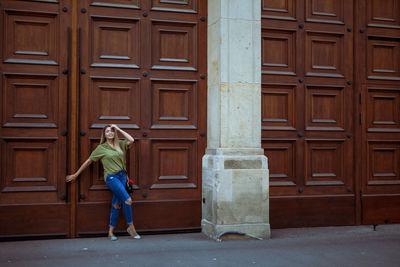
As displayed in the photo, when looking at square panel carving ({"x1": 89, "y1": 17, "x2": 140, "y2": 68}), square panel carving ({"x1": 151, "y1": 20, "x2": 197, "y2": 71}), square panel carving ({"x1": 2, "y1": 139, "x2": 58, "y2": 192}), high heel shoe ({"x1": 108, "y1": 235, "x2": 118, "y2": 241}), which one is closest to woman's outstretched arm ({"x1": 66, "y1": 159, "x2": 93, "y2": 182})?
square panel carving ({"x1": 2, "y1": 139, "x2": 58, "y2": 192})

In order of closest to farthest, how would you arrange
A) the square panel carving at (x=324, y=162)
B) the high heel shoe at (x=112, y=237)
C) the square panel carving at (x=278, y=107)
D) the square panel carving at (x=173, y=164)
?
the high heel shoe at (x=112, y=237), the square panel carving at (x=173, y=164), the square panel carving at (x=278, y=107), the square panel carving at (x=324, y=162)

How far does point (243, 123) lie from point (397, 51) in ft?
10.9

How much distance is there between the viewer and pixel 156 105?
7828 mm

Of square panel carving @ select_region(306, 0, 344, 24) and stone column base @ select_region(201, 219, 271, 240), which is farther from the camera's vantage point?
square panel carving @ select_region(306, 0, 344, 24)

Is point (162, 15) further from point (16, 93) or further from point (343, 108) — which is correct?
point (343, 108)

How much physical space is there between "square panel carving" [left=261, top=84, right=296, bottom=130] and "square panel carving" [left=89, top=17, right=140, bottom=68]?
83.2 inches

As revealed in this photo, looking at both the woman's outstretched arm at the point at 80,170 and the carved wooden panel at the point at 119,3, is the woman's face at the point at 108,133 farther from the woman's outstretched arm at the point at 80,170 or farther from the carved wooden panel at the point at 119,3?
the carved wooden panel at the point at 119,3

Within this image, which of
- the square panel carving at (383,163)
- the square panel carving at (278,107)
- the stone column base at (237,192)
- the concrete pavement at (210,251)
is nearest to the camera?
the concrete pavement at (210,251)

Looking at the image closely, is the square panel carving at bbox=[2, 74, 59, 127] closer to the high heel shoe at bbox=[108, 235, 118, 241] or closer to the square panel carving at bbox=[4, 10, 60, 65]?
the square panel carving at bbox=[4, 10, 60, 65]

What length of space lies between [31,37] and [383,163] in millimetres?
6010

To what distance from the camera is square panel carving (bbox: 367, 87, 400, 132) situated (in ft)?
29.1

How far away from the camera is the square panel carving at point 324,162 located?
8.51 metres

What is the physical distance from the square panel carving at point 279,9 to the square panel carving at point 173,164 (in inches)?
94.3

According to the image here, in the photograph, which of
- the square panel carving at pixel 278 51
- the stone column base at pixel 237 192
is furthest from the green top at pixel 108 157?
the square panel carving at pixel 278 51
